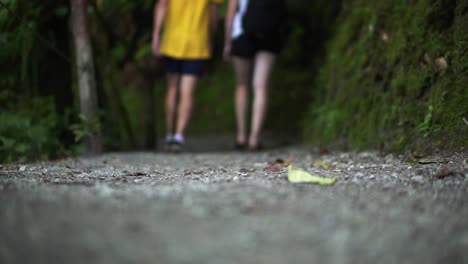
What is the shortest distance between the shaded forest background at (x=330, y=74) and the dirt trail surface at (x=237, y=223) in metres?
1.47

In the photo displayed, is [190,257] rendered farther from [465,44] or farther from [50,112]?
[50,112]

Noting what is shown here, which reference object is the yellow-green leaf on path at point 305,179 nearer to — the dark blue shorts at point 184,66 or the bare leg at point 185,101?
the bare leg at point 185,101

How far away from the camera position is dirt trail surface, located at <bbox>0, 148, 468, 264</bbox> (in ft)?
4.51

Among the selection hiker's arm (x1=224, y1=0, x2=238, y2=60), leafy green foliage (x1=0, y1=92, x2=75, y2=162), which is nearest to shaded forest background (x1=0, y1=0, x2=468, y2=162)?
leafy green foliage (x1=0, y1=92, x2=75, y2=162)

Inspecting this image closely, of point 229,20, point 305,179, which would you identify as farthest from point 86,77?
point 305,179

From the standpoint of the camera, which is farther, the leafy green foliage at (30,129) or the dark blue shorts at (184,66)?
the dark blue shorts at (184,66)

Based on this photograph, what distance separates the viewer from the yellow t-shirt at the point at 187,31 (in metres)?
5.47

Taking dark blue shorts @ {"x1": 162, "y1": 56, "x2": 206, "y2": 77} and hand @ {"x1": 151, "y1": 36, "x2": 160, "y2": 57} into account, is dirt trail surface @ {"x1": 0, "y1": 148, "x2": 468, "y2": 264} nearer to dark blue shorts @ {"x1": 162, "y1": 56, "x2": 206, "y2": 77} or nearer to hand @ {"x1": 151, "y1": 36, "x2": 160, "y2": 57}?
dark blue shorts @ {"x1": 162, "y1": 56, "x2": 206, "y2": 77}

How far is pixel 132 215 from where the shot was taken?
1.64 m

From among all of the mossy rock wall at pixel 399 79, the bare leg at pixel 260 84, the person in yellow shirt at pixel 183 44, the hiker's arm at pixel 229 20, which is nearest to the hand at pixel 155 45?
the person in yellow shirt at pixel 183 44

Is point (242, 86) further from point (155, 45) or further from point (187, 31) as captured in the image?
point (155, 45)

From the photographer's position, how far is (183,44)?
214 inches

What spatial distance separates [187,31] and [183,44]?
0.14 m

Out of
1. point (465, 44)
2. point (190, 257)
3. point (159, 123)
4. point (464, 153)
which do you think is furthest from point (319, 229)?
point (159, 123)
